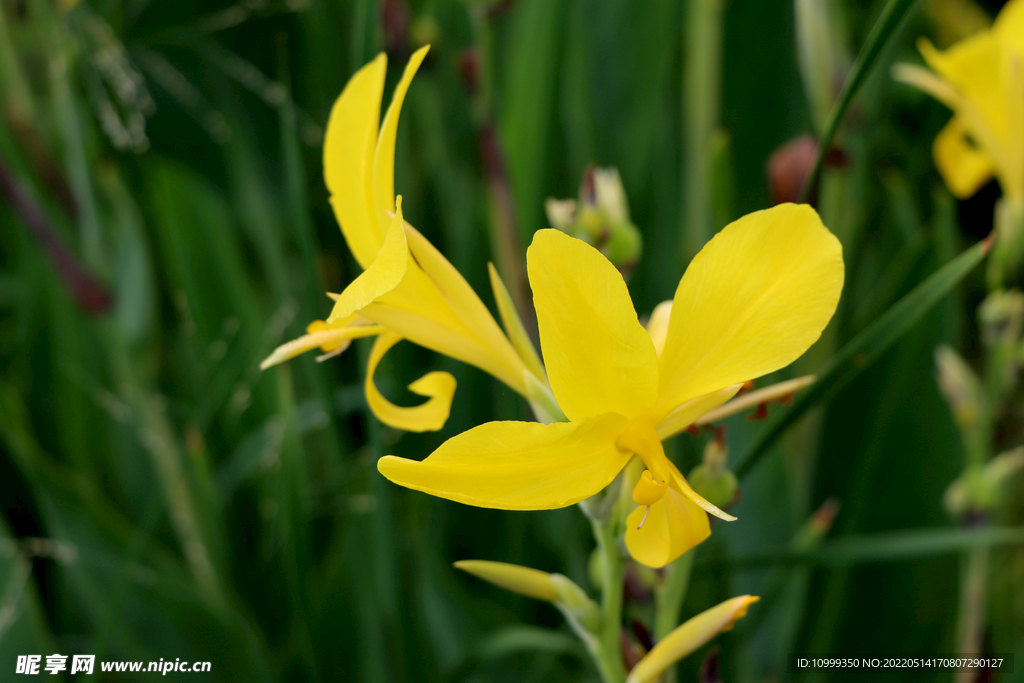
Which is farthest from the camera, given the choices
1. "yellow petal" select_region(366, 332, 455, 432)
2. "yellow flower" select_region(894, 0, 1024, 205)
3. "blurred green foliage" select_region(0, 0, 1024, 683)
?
"blurred green foliage" select_region(0, 0, 1024, 683)

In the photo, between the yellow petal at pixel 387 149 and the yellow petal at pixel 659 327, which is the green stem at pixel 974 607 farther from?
the yellow petal at pixel 387 149

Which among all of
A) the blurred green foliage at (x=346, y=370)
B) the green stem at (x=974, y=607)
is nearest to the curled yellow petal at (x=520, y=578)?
the blurred green foliage at (x=346, y=370)

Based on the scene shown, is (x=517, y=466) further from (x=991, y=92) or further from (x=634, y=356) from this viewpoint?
(x=991, y=92)

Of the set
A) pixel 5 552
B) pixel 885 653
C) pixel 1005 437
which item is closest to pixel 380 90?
pixel 5 552

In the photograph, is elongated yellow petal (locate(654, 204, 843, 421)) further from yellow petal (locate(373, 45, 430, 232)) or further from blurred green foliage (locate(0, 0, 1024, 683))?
blurred green foliage (locate(0, 0, 1024, 683))

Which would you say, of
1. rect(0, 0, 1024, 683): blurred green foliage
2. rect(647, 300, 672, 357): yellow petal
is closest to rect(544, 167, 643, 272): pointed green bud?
rect(647, 300, 672, 357): yellow petal

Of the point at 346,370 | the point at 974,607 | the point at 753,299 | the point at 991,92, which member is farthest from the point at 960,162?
the point at 346,370
